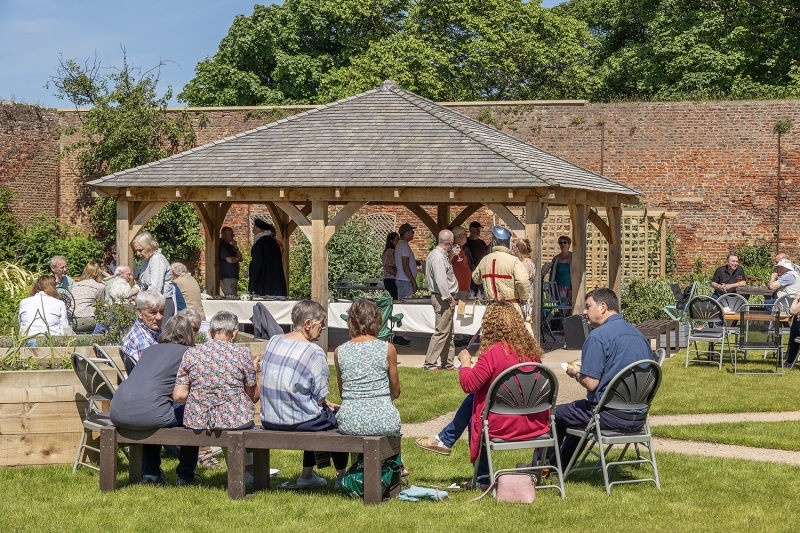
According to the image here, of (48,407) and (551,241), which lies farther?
(551,241)

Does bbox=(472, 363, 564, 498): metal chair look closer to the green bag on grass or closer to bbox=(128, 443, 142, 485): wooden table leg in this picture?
the green bag on grass

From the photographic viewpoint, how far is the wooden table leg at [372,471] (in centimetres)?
612

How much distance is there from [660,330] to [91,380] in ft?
28.3

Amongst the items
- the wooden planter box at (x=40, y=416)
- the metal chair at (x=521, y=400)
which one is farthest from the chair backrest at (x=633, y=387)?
the wooden planter box at (x=40, y=416)

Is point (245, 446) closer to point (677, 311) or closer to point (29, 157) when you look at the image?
point (677, 311)

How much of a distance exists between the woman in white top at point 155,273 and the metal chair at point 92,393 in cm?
290

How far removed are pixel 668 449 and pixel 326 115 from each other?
30.3ft

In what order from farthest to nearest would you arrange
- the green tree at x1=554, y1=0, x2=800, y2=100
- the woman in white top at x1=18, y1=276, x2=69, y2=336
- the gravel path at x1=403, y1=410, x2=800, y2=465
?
1. the green tree at x1=554, y1=0, x2=800, y2=100
2. the woman in white top at x1=18, y1=276, x2=69, y2=336
3. the gravel path at x1=403, y1=410, x2=800, y2=465

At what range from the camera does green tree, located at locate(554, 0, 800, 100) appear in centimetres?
2847

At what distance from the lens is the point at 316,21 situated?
3353 centimetres

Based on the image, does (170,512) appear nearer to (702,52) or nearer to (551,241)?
(551,241)

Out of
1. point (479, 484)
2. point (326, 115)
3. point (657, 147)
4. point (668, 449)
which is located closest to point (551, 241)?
point (657, 147)

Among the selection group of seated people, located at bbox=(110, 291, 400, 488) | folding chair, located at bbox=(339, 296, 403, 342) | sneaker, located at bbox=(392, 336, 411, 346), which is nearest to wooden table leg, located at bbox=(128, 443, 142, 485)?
group of seated people, located at bbox=(110, 291, 400, 488)

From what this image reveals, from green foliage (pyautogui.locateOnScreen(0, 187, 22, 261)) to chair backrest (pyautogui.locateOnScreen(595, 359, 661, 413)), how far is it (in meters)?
19.2
